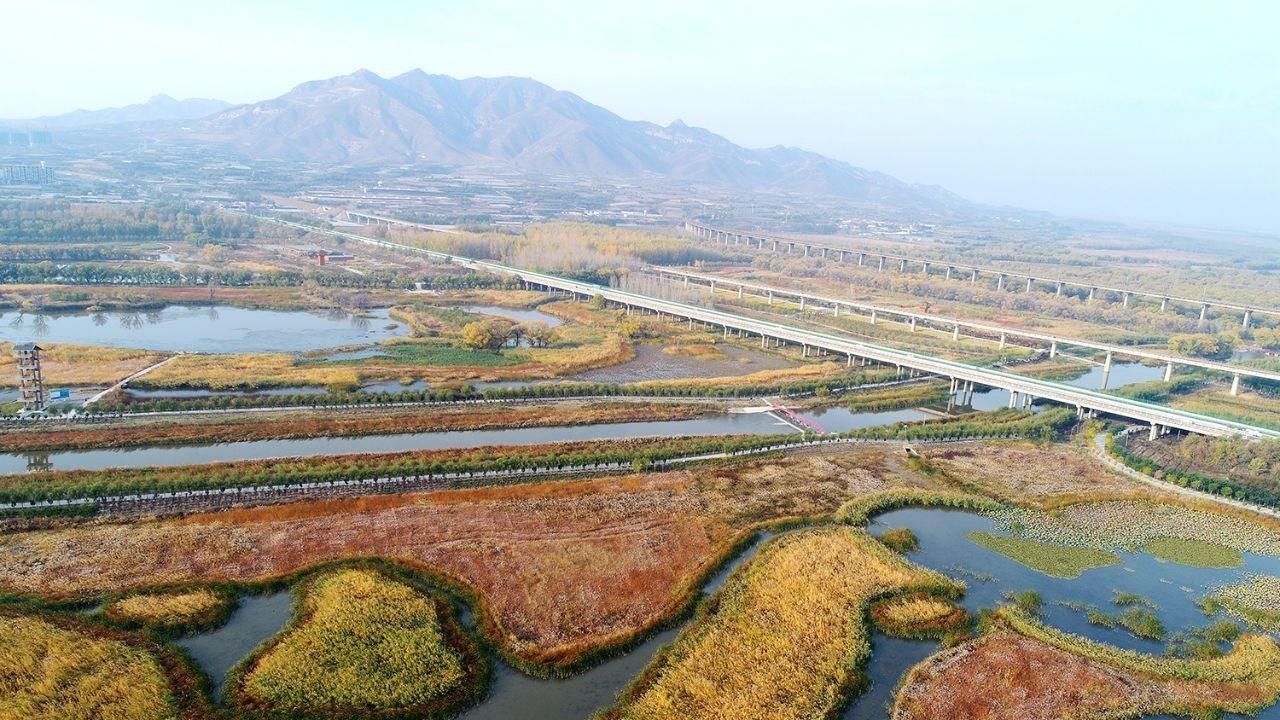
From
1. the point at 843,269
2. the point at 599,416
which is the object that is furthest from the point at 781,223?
the point at 599,416

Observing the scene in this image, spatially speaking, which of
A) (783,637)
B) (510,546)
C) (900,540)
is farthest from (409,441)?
(900,540)

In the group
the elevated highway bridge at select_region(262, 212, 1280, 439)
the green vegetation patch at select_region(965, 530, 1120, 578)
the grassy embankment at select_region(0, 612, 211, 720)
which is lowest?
the grassy embankment at select_region(0, 612, 211, 720)

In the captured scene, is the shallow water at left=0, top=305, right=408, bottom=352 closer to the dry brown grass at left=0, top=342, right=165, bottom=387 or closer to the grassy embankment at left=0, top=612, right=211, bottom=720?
the dry brown grass at left=0, top=342, right=165, bottom=387

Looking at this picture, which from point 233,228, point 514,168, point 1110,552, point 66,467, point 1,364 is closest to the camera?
point 1110,552

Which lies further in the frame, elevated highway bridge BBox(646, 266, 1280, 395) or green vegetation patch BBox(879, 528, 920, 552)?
elevated highway bridge BBox(646, 266, 1280, 395)

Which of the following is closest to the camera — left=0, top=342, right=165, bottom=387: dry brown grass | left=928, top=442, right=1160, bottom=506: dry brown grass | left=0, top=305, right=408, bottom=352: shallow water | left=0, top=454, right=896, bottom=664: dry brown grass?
left=0, top=454, right=896, bottom=664: dry brown grass

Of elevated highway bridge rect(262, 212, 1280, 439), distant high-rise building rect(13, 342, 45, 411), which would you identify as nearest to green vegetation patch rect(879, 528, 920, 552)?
elevated highway bridge rect(262, 212, 1280, 439)

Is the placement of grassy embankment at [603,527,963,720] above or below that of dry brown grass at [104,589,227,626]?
above

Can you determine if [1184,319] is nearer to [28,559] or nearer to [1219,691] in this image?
[1219,691]
